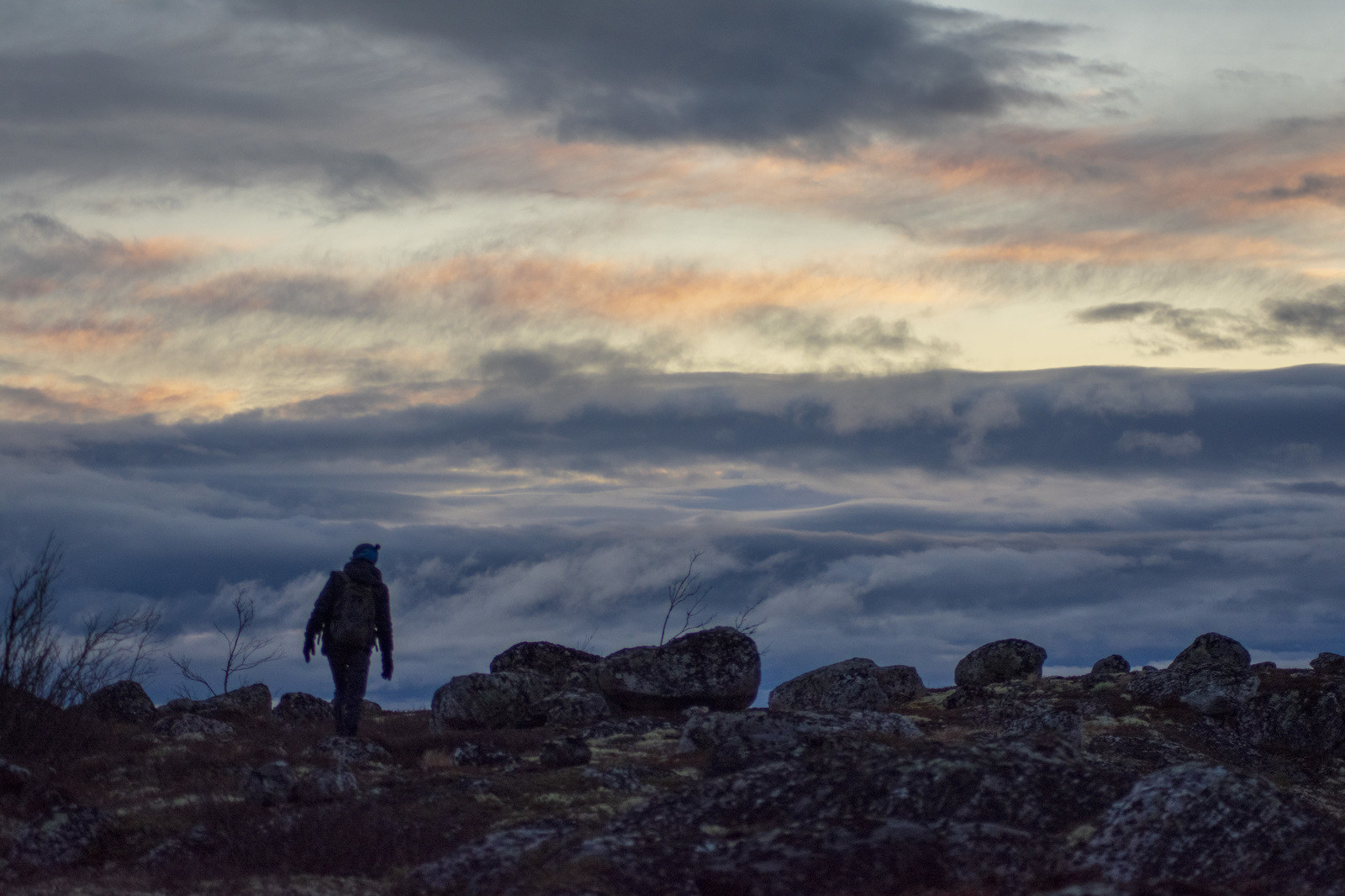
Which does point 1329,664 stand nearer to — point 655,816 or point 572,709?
point 572,709

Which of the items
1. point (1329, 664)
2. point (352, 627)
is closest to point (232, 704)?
point (352, 627)

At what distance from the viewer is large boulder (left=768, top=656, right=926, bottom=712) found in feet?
133

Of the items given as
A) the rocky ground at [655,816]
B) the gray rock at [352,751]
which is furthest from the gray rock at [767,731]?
the gray rock at [352,751]

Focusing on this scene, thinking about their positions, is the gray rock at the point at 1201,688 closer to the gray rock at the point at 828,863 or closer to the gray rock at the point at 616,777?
the gray rock at the point at 616,777

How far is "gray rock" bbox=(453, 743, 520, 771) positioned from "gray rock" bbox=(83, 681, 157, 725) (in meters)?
18.1

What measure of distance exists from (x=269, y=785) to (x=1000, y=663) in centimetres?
4165

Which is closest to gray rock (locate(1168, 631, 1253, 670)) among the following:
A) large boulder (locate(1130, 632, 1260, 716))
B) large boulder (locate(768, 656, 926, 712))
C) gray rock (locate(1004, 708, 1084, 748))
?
large boulder (locate(1130, 632, 1260, 716))

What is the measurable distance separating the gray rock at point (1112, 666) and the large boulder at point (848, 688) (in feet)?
35.2

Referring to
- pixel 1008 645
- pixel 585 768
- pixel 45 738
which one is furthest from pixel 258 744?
pixel 1008 645

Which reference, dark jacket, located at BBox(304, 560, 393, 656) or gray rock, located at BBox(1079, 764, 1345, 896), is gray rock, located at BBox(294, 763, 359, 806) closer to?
dark jacket, located at BBox(304, 560, 393, 656)

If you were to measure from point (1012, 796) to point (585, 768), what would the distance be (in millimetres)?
8673

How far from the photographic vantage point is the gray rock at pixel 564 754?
21531mm

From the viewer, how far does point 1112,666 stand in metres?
55.6

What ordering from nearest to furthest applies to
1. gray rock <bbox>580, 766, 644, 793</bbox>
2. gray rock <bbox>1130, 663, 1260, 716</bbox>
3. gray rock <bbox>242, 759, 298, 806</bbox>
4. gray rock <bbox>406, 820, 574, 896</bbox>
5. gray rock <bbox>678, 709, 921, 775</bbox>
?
gray rock <bbox>406, 820, 574, 896</bbox>
gray rock <bbox>242, 759, 298, 806</bbox>
gray rock <bbox>678, 709, 921, 775</bbox>
gray rock <bbox>580, 766, 644, 793</bbox>
gray rock <bbox>1130, 663, 1260, 716</bbox>
